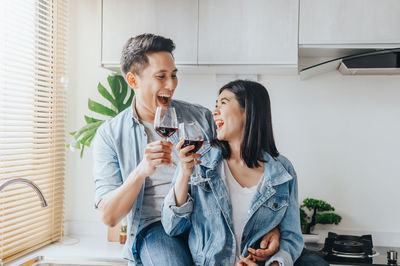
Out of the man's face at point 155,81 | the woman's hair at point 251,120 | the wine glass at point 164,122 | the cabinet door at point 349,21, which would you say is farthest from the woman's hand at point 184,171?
the cabinet door at point 349,21

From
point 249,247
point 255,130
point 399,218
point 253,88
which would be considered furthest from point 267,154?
point 399,218

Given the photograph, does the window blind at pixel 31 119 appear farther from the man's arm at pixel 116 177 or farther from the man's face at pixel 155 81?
the man's face at pixel 155 81

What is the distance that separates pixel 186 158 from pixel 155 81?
57cm

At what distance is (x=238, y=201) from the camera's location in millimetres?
1646

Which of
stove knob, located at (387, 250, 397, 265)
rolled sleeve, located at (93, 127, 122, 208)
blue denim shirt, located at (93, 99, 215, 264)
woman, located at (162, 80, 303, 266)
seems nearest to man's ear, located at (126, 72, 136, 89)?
blue denim shirt, located at (93, 99, 215, 264)

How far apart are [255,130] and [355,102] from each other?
110 cm

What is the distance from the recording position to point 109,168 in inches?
72.7

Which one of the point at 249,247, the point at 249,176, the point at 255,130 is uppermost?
the point at 255,130

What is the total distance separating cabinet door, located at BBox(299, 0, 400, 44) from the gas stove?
1.07 metres

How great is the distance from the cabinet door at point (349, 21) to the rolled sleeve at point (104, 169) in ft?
3.79

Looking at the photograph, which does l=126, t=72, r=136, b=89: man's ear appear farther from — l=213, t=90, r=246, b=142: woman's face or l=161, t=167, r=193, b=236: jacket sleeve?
l=161, t=167, r=193, b=236: jacket sleeve

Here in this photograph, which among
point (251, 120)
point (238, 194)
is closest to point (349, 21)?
point (251, 120)

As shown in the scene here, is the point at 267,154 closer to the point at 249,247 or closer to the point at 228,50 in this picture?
the point at 249,247

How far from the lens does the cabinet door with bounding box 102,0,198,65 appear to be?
228 cm
